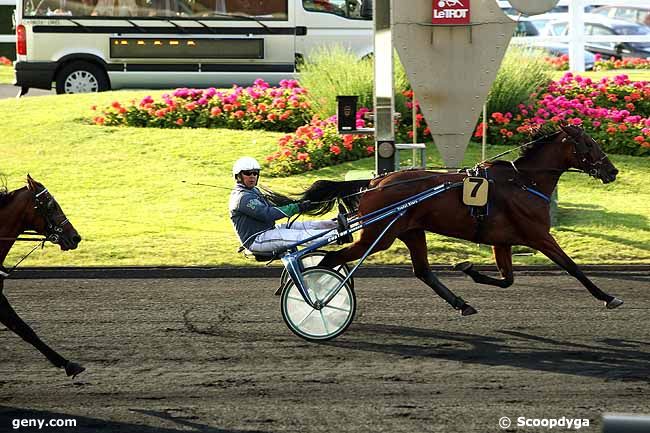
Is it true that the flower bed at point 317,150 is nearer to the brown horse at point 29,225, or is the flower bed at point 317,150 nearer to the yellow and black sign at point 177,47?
the yellow and black sign at point 177,47

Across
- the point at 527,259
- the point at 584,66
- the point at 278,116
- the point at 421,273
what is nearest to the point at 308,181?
the point at 278,116

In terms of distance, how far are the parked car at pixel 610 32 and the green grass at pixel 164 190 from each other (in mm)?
12638

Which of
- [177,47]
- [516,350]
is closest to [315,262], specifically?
[516,350]

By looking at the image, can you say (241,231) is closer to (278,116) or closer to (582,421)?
(582,421)

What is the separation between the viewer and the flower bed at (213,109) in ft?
53.1

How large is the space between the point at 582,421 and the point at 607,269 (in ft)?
15.4

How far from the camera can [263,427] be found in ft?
21.1

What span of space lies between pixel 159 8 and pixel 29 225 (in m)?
11.6

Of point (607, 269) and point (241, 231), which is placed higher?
point (241, 231)

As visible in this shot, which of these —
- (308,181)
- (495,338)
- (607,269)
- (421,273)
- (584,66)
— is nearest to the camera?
(495,338)

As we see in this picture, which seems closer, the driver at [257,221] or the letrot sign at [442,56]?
Result: the driver at [257,221]

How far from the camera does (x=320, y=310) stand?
27.4ft

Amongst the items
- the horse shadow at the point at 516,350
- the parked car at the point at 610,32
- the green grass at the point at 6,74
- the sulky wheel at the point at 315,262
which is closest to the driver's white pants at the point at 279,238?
the sulky wheel at the point at 315,262

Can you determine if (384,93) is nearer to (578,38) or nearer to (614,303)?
(614,303)
